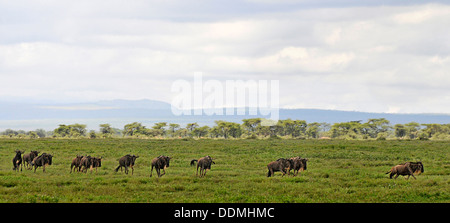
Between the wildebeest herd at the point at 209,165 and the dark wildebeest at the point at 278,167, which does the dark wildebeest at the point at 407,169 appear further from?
the dark wildebeest at the point at 278,167

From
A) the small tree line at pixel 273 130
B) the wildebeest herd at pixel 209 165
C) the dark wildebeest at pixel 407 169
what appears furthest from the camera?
the small tree line at pixel 273 130

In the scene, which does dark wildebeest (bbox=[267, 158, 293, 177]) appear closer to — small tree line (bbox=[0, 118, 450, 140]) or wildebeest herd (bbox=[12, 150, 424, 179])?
wildebeest herd (bbox=[12, 150, 424, 179])

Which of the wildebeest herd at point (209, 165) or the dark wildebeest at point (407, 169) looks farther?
the wildebeest herd at point (209, 165)

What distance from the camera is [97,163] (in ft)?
89.7

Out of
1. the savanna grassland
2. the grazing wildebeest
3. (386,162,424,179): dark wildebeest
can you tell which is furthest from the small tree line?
(386,162,424,179): dark wildebeest

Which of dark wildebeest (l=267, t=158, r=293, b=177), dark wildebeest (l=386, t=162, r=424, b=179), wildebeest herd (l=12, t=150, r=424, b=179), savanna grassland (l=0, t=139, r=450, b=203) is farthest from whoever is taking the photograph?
dark wildebeest (l=267, t=158, r=293, b=177)

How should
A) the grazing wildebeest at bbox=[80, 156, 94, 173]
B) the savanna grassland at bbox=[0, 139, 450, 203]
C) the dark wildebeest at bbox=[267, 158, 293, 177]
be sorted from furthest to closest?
the grazing wildebeest at bbox=[80, 156, 94, 173] → the dark wildebeest at bbox=[267, 158, 293, 177] → the savanna grassland at bbox=[0, 139, 450, 203]

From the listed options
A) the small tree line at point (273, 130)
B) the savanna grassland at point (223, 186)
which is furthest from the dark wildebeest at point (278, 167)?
the small tree line at point (273, 130)

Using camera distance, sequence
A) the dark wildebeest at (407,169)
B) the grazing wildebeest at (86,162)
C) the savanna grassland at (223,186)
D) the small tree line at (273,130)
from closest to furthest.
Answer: the savanna grassland at (223,186), the dark wildebeest at (407,169), the grazing wildebeest at (86,162), the small tree line at (273,130)

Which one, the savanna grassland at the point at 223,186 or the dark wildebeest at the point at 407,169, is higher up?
the dark wildebeest at the point at 407,169

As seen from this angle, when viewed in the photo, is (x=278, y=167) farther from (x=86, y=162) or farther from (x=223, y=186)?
(x=86, y=162)
